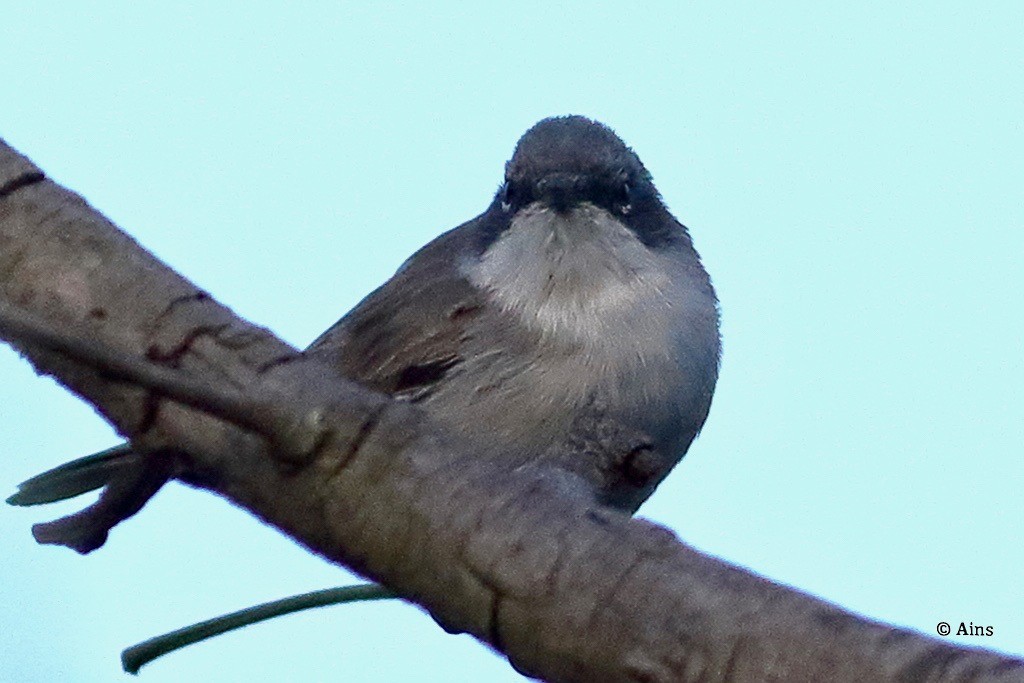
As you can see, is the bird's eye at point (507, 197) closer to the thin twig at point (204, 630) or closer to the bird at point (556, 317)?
the bird at point (556, 317)

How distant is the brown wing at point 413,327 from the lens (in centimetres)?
467

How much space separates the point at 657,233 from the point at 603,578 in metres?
3.18

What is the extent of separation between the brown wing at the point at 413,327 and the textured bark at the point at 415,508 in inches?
93.2

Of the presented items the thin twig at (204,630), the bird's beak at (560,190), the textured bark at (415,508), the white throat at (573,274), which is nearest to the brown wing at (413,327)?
the white throat at (573,274)

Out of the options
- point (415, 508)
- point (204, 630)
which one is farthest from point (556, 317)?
point (415, 508)

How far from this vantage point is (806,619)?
5.41ft

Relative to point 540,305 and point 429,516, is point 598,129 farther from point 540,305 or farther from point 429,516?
point 429,516

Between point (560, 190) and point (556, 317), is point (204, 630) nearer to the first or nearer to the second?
point (556, 317)

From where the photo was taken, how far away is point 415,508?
6.37 feet

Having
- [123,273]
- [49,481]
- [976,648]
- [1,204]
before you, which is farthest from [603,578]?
[49,481]

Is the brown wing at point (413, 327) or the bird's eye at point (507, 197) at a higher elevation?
the bird's eye at point (507, 197)

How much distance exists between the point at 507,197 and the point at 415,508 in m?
2.98

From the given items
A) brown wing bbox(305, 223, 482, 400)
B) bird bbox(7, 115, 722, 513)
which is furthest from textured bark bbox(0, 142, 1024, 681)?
brown wing bbox(305, 223, 482, 400)

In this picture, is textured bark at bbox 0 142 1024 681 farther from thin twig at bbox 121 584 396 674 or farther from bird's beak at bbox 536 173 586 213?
bird's beak at bbox 536 173 586 213
